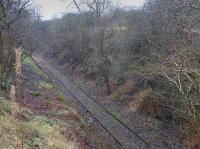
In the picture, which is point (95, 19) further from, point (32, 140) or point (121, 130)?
point (32, 140)

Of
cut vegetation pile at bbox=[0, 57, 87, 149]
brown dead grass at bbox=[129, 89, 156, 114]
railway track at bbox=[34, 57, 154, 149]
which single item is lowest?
railway track at bbox=[34, 57, 154, 149]

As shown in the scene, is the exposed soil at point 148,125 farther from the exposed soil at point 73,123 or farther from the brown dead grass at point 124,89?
the exposed soil at point 73,123

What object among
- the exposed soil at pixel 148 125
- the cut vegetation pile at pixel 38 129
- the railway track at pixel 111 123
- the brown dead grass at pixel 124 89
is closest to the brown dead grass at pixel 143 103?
the exposed soil at pixel 148 125

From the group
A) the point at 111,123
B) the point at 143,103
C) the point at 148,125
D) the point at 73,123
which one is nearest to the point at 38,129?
the point at 73,123

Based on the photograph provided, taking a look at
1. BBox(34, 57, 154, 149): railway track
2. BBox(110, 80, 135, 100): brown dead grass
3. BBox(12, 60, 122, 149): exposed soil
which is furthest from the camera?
BBox(110, 80, 135, 100): brown dead grass

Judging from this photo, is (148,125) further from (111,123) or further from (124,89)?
(124,89)


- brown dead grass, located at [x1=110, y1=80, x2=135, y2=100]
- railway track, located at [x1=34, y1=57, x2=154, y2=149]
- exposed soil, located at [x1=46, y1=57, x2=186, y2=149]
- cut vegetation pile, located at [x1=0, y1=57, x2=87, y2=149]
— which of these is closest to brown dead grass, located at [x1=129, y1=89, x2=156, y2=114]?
exposed soil, located at [x1=46, y1=57, x2=186, y2=149]

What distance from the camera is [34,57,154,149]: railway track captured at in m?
16.7

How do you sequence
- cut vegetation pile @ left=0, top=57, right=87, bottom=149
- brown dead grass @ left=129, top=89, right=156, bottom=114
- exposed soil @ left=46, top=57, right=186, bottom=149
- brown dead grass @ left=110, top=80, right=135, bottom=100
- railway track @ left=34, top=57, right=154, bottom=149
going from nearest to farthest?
cut vegetation pile @ left=0, top=57, right=87, bottom=149, railway track @ left=34, top=57, right=154, bottom=149, exposed soil @ left=46, top=57, right=186, bottom=149, brown dead grass @ left=129, top=89, right=156, bottom=114, brown dead grass @ left=110, top=80, right=135, bottom=100

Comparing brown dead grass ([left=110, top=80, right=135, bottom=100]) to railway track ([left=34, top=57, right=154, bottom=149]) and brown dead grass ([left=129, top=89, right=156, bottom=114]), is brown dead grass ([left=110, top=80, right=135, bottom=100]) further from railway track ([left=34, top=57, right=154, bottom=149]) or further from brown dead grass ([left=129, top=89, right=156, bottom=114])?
brown dead grass ([left=129, top=89, right=156, bottom=114])

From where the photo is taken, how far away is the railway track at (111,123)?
54.7ft

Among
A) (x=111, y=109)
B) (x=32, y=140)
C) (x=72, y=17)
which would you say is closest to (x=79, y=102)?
(x=111, y=109)

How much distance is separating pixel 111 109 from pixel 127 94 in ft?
9.27

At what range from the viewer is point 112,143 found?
1659 centimetres
